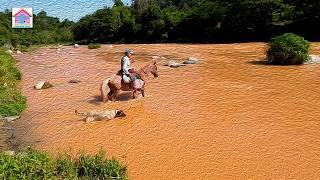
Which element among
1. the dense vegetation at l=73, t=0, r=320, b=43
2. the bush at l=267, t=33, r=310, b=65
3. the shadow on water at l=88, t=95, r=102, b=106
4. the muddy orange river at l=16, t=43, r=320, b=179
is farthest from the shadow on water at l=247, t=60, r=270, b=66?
the dense vegetation at l=73, t=0, r=320, b=43

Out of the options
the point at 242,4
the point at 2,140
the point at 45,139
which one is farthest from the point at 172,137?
the point at 242,4

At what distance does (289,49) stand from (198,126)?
11741 mm

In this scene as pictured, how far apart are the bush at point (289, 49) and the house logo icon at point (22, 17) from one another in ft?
48.6

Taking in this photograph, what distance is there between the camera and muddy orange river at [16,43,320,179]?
8380mm

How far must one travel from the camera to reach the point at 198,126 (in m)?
11.3

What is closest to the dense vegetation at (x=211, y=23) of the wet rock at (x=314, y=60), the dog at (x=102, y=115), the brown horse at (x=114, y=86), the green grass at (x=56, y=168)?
the wet rock at (x=314, y=60)

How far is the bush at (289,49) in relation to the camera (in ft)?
70.1

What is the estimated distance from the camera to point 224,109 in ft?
43.1

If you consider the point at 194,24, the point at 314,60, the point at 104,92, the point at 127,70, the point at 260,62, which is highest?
the point at 194,24

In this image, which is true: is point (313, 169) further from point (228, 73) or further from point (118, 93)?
point (228, 73)

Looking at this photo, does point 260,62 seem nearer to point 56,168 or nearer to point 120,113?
point 120,113

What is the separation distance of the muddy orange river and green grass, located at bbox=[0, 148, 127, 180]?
3.38 ft

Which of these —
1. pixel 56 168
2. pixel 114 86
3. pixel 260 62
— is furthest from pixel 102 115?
pixel 260 62

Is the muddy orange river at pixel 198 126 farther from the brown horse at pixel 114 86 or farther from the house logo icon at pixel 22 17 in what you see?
the house logo icon at pixel 22 17
